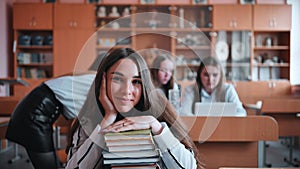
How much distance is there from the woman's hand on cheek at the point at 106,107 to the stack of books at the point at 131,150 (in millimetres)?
94

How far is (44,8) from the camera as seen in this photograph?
7004mm

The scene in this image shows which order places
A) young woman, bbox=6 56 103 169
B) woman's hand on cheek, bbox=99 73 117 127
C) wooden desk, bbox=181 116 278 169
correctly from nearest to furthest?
1. woman's hand on cheek, bbox=99 73 117 127
2. wooden desk, bbox=181 116 278 169
3. young woman, bbox=6 56 103 169

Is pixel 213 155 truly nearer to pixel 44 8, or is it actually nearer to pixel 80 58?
pixel 80 58

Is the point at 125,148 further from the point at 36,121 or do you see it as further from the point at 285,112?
the point at 285,112

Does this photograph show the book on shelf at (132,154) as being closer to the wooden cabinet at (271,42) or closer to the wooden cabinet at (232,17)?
the wooden cabinet at (232,17)

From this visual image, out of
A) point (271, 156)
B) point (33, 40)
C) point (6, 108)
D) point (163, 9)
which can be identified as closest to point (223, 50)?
point (163, 9)

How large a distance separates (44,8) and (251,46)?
3586mm

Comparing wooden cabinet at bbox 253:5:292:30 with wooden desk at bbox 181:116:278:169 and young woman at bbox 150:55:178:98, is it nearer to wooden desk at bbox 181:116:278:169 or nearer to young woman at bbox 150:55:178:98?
young woman at bbox 150:55:178:98

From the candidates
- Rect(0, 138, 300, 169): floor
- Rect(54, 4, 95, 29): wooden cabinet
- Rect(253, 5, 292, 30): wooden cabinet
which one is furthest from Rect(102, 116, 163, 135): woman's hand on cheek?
Rect(253, 5, 292, 30): wooden cabinet

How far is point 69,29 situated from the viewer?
23.0 feet

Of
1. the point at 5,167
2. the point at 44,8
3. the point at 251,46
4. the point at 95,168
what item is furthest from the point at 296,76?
the point at 95,168

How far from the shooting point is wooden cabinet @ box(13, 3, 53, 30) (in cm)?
693

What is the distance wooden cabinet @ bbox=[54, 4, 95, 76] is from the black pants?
4525 millimetres

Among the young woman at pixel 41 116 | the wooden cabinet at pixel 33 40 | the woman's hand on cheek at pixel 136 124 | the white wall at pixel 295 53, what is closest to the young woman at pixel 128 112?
the woman's hand on cheek at pixel 136 124
